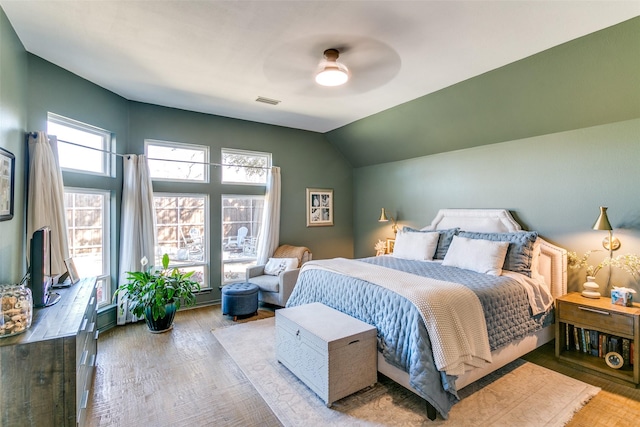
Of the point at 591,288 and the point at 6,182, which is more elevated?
the point at 6,182

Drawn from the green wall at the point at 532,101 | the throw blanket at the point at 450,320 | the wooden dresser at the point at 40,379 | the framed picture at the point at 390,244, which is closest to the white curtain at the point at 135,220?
the wooden dresser at the point at 40,379

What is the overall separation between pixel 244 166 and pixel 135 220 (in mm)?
1741

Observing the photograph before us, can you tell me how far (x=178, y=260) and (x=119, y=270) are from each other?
0.75 m

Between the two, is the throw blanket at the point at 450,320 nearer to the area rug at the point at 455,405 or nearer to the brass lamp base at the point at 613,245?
the area rug at the point at 455,405

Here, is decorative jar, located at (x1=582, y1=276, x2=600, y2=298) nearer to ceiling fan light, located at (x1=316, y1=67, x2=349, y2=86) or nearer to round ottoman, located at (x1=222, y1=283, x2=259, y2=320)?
ceiling fan light, located at (x1=316, y1=67, x2=349, y2=86)

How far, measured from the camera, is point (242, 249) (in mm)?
4949

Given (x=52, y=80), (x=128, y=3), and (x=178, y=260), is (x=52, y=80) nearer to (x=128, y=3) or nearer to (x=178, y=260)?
(x=128, y=3)

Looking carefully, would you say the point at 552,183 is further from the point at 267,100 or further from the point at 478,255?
the point at 267,100

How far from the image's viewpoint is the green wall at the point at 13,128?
2.17 meters

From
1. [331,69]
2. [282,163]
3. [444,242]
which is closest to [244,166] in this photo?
[282,163]

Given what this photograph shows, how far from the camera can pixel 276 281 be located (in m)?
4.30

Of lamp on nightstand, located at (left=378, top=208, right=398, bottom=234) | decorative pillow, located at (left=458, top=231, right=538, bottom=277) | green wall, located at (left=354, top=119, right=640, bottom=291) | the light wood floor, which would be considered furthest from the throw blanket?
lamp on nightstand, located at (left=378, top=208, right=398, bottom=234)

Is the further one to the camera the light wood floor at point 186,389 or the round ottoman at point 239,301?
the round ottoman at point 239,301

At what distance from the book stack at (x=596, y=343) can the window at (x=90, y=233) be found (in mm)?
5133
